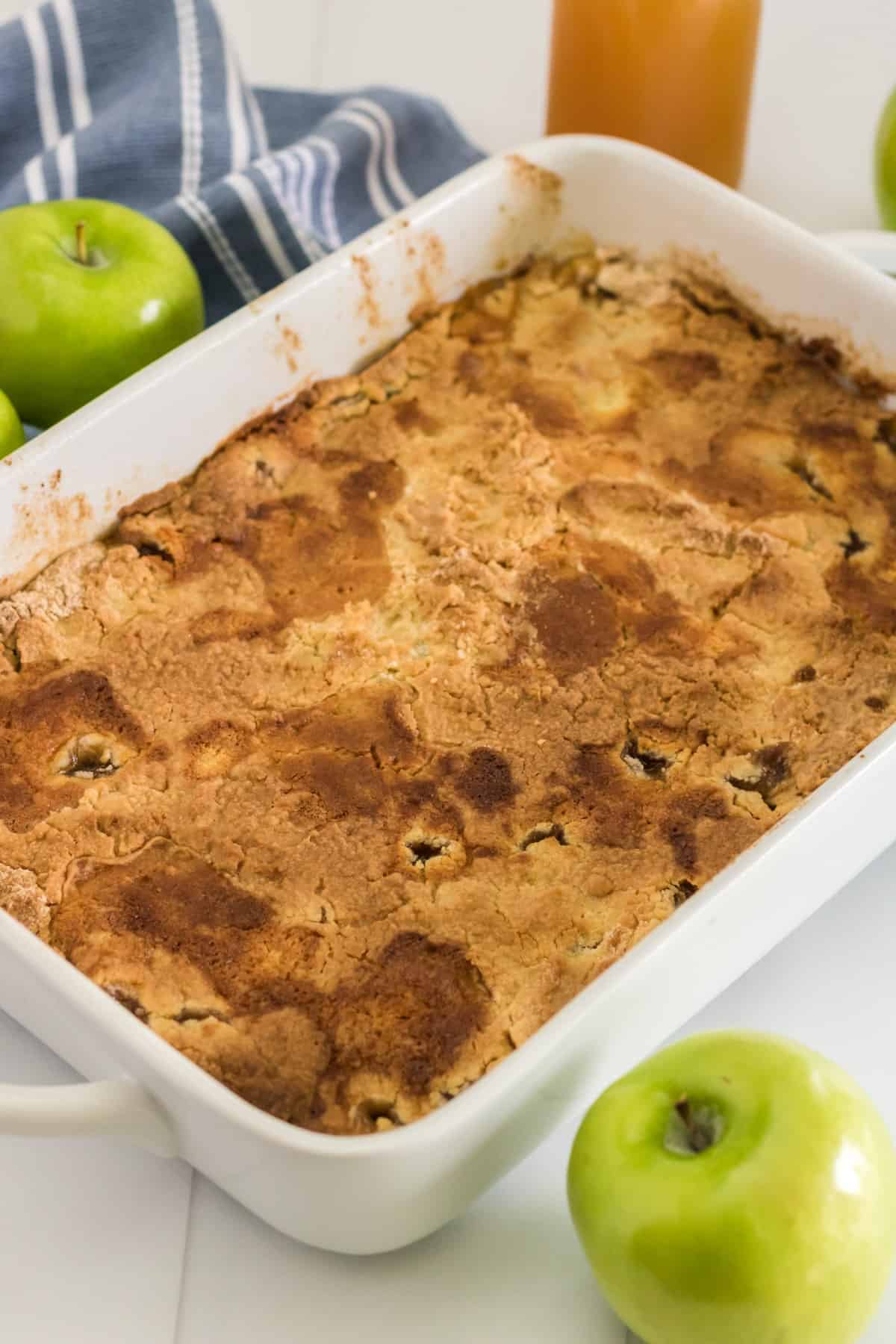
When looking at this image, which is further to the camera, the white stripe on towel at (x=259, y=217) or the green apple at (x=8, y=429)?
the white stripe on towel at (x=259, y=217)

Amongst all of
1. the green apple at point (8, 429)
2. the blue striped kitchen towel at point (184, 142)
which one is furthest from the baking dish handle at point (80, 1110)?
the blue striped kitchen towel at point (184, 142)

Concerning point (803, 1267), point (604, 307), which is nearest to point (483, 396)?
point (604, 307)

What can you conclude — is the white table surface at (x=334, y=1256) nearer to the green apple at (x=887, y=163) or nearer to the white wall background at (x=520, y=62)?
the green apple at (x=887, y=163)

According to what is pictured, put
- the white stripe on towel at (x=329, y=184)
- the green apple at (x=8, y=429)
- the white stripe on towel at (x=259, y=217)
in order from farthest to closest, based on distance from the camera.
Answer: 1. the white stripe on towel at (x=329, y=184)
2. the white stripe on towel at (x=259, y=217)
3. the green apple at (x=8, y=429)

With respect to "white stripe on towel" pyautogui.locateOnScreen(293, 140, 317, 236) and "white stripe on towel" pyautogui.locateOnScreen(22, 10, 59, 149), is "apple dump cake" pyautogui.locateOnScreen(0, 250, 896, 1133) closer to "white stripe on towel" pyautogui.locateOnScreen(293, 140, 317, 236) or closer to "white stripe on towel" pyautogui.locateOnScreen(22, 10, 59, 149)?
"white stripe on towel" pyautogui.locateOnScreen(293, 140, 317, 236)

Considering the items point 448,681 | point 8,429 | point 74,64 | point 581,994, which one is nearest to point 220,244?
point 74,64

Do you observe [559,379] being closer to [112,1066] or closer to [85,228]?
[85,228]

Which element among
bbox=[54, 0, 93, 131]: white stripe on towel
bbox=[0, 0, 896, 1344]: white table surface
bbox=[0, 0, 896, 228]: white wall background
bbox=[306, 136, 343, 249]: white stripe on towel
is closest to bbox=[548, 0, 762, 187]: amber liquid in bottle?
bbox=[0, 0, 896, 228]: white wall background
